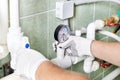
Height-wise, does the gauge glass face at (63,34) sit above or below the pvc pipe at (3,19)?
below

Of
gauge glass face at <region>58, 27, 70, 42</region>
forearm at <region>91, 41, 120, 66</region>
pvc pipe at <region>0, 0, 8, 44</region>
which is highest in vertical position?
pvc pipe at <region>0, 0, 8, 44</region>

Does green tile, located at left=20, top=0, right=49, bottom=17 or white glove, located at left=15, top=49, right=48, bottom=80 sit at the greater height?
green tile, located at left=20, top=0, right=49, bottom=17

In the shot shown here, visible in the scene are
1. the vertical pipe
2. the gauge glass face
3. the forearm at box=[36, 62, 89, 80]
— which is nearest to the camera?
the forearm at box=[36, 62, 89, 80]

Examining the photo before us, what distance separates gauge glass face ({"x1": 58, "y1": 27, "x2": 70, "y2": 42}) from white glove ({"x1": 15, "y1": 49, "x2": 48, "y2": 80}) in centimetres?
16

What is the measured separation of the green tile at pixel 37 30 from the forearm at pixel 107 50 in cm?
21

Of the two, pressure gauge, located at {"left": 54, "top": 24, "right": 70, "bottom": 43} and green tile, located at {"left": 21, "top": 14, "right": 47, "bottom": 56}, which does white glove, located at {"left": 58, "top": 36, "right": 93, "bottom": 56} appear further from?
green tile, located at {"left": 21, "top": 14, "right": 47, "bottom": 56}

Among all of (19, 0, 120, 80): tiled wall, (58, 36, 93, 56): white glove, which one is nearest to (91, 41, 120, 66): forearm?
(58, 36, 93, 56): white glove

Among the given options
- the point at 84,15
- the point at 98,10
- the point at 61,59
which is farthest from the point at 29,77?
the point at 98,10

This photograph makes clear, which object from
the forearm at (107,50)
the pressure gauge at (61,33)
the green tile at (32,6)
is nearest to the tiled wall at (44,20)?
the green tile at (32,6)

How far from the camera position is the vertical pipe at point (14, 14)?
2.25ft

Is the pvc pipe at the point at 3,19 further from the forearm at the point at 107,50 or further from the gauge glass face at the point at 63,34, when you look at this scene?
the forearm at the point at 107,50

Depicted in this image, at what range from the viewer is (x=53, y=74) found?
22.3 inches

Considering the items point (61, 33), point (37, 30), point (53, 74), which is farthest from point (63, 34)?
point (53, 74)

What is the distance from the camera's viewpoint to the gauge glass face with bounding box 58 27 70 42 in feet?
2.59
